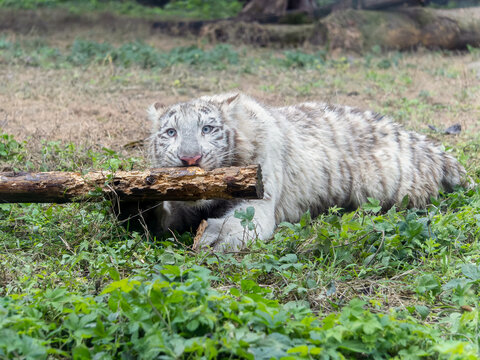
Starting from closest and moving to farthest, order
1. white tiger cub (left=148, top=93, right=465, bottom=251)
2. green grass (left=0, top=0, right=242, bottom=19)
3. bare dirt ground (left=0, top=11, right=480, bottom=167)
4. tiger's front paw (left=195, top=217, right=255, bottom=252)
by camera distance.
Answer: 1. tiger's front paw (left=195, top=217, right=255, bottom=252)
2. white tiger cub (left=148, top=93, right=465, bottom=251)
3. bare dirt ground (left=0, top=11, right=480, bottom=167)
4. green grass (left=0, top=0, right=242, bottom=19)

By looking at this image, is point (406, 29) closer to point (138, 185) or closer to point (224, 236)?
point (224, 236)

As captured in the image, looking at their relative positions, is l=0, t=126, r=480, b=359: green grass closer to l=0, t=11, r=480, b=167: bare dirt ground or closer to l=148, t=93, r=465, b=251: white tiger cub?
l=148, t=93, r=465, b=251: white tiger cub

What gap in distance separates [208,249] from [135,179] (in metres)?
0.74

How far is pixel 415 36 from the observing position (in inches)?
508

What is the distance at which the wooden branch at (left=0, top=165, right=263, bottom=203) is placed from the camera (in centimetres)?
383

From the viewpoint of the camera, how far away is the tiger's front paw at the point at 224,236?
13.9 ft

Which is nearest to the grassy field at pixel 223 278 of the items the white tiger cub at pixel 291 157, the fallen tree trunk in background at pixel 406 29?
the white tiger cub at pixel 291 157

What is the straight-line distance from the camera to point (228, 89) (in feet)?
31.3

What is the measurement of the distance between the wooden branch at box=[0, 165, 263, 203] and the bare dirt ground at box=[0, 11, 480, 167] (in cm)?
243

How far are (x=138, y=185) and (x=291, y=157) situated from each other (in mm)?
1791

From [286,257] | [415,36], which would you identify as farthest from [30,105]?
[415,36]

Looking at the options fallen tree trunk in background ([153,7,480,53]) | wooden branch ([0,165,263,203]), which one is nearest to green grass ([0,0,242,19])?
fallen tree trunk in background ([153,7,480,53])

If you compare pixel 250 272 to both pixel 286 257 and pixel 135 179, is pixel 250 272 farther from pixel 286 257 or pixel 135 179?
pixel 135 179

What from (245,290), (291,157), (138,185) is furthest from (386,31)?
(245,290)
